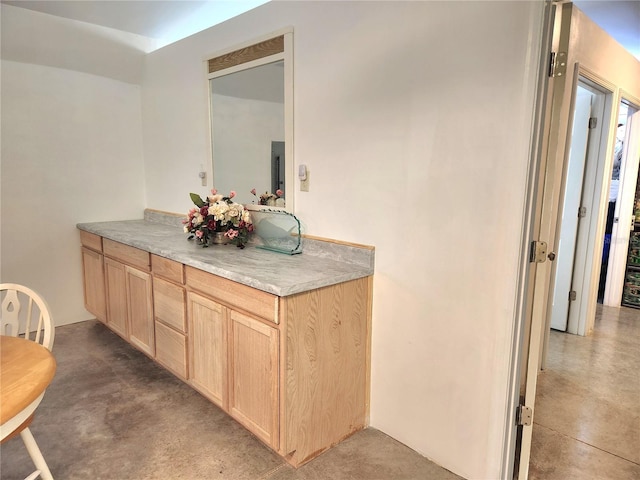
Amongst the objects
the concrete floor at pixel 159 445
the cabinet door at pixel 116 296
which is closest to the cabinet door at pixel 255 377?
the concrete floor at pixel 159 445

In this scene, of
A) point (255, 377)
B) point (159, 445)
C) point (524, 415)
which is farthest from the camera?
point (159, 445)

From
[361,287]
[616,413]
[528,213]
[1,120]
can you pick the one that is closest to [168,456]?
[361,287]

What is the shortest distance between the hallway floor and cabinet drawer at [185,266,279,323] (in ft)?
4.57

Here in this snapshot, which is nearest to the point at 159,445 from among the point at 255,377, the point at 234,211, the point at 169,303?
the point at 255,377

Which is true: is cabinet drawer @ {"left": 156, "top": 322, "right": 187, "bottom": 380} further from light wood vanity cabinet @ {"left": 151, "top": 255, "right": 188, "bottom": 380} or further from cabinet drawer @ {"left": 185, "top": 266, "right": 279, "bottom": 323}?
cabinet drawer @ {"left": 185, "top": 266, "right": 279, "bottom": 323}

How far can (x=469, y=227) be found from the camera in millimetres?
1716

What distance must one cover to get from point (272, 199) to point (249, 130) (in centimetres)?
51

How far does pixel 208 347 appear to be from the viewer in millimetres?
2203

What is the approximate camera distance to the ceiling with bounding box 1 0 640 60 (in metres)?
2.88

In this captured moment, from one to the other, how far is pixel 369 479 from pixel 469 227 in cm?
118

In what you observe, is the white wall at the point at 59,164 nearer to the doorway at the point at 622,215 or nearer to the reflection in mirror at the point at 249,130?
the reflection in mirror at the point at 249,130

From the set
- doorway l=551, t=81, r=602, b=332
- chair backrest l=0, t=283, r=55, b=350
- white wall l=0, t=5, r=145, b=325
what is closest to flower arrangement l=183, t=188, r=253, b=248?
chair backrest l=0, t=283, r=55, b=350

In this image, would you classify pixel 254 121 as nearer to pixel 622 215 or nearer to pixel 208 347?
pixel 208 347

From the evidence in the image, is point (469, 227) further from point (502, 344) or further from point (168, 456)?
point (168, 456)
